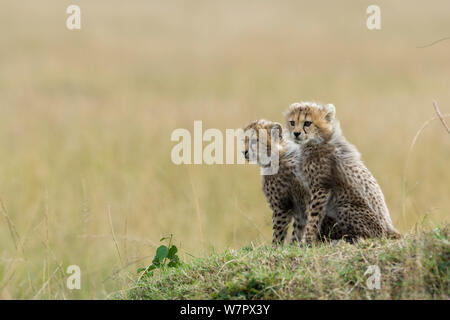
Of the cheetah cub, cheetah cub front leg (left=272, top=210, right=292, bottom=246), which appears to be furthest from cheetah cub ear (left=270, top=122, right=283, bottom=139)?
cheetah cub front leg (left=272, top=210, right=292, bottom=246)

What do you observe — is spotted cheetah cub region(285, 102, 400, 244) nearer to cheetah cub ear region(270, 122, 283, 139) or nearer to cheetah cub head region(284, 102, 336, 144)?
cheetah cub head region(284, 102, 336, 144)

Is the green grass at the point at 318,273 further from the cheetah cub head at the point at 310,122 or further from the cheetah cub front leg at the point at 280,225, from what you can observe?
the cheetah cub head at the point at 310,122

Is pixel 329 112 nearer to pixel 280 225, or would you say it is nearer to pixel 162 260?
pixel 280 225

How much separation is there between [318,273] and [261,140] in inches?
56.4

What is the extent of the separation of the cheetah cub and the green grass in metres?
0.67

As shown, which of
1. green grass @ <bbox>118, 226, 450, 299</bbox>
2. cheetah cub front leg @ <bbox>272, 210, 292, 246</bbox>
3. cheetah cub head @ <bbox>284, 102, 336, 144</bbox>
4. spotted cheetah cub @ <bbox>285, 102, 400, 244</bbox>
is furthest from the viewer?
cheetah cub front leg @ <bbox>272, 210, 292, 246</bbox>

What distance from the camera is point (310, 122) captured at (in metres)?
4.58

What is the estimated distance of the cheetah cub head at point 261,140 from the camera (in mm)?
4695

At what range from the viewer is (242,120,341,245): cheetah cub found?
4.70m

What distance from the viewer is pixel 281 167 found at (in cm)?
481

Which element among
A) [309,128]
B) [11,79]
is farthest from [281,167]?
[11,79]

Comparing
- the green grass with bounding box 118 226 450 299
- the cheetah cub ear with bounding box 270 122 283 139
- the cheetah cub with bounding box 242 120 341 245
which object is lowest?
the green grass with bounding box 118 226 450 299

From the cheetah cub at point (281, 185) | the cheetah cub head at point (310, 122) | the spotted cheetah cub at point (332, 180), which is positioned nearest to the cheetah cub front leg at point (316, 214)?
the spotted cheetah cub at point (332, 180)

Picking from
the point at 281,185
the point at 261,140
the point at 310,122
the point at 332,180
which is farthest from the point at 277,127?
the point at 332,180
